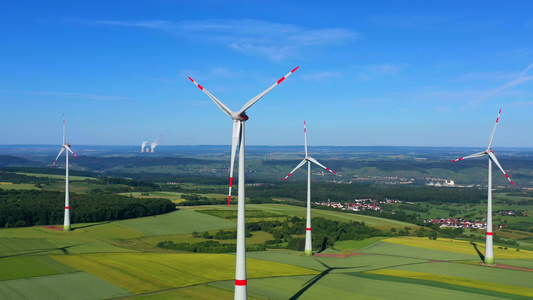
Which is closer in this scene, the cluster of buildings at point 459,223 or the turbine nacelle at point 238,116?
the turbine nacelle at point 238,116

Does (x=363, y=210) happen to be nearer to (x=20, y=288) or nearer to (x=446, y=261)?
(x=446, y=261)

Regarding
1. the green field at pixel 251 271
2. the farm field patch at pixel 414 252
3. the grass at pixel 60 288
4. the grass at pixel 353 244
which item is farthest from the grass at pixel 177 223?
the grass at pixel 60 288

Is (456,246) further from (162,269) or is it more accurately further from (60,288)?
(60,288)

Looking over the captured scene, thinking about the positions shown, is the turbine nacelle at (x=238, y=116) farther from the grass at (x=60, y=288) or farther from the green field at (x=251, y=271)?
the grass at (x=60, y=288)

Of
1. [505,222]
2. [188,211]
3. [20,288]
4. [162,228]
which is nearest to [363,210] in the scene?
[505,222]

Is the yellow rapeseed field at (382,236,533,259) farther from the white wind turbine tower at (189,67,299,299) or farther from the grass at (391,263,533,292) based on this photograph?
the white wind turbine tower at (189,67,299,299)
